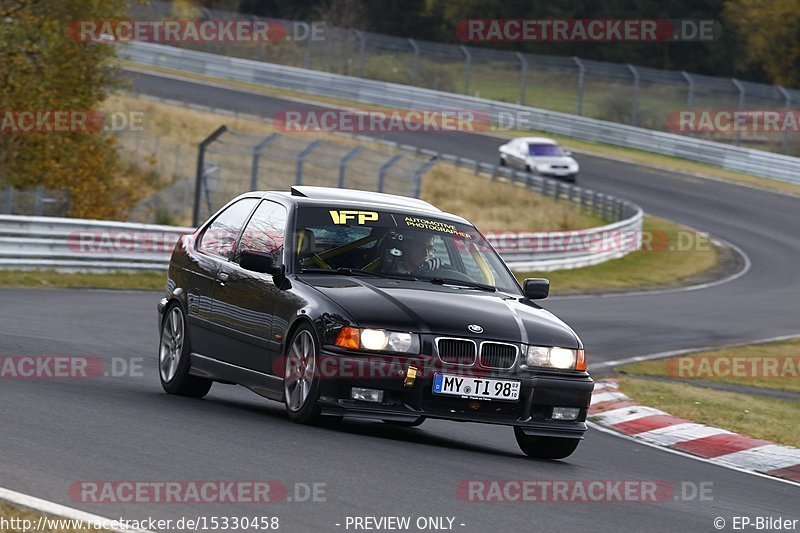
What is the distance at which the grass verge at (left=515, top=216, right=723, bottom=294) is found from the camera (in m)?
28.2

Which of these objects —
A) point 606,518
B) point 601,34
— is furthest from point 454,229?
point 601,34

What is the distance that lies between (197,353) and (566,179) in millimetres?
36210

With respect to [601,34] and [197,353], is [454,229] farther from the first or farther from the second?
[601,34]

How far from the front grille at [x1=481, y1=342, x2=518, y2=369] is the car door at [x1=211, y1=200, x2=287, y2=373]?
144 cm

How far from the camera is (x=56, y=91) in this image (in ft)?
85.3

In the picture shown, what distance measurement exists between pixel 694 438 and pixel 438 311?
3472mm

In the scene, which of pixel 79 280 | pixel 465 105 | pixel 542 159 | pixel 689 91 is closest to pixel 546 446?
pixel 79 280

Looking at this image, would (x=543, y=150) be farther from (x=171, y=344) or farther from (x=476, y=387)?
(x=476, y=387)

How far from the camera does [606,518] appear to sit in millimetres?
6895

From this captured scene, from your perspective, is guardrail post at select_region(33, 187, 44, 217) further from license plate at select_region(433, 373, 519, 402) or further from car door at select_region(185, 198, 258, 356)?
license plate at select_region(433, 373, 519, 402)

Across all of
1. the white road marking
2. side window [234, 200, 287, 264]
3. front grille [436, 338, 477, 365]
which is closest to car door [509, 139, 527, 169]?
side window [234, 200, 287, 264]

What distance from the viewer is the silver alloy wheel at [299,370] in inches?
339

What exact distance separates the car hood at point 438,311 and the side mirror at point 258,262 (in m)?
0.26

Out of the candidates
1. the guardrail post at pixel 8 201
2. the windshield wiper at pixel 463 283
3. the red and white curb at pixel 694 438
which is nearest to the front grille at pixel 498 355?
the windshield wiper at pixel 463 283
